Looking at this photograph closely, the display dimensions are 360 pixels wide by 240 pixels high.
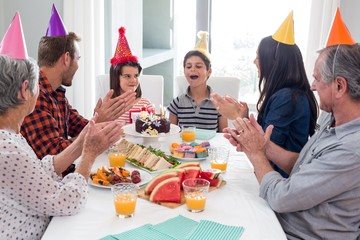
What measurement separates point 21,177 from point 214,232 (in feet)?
2.01

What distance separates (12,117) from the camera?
1.42 m

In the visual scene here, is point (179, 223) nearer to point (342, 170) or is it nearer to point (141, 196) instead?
point (141, 196)

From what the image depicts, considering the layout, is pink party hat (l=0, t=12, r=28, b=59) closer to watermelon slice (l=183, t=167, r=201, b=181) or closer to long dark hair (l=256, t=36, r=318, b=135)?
watermelon slice (l=183, t=167, r=201, b=181)

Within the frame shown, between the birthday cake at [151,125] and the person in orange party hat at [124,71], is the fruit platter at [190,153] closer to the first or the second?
the birthday cake at [151,125]

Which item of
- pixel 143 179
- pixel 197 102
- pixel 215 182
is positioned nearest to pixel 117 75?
pixel 197 102

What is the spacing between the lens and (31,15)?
3.76m

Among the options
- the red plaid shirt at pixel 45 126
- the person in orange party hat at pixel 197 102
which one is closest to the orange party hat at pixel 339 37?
the red plaid shirt at pixel 45 126

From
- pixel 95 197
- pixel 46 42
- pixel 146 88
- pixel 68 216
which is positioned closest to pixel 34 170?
pixel 68 216

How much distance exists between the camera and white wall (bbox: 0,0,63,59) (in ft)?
12.2

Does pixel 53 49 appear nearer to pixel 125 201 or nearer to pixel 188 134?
pixel 188 134

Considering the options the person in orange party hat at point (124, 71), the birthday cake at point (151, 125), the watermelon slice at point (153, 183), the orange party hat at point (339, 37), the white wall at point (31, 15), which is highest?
the white wall at point (31, 15)

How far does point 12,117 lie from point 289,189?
3.14 feet

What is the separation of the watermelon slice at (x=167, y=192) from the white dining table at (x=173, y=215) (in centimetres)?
3

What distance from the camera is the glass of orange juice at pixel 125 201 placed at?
1.42 m
